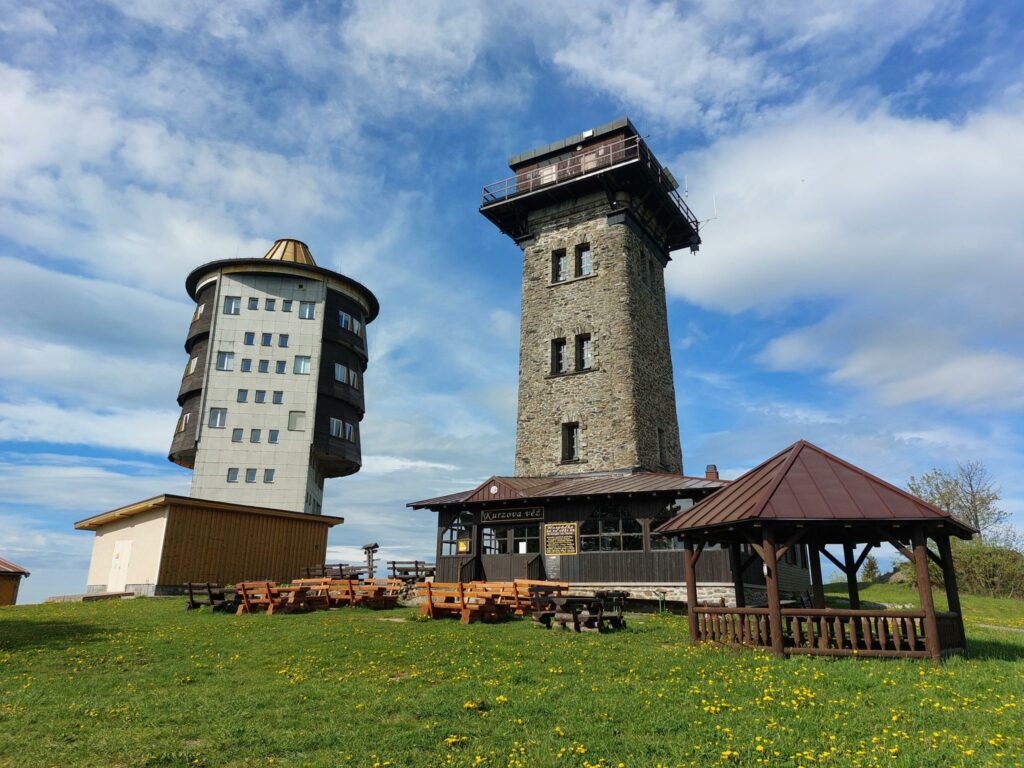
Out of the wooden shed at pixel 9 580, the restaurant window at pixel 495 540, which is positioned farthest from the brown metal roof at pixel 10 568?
the restaurant window at pixel 495 540

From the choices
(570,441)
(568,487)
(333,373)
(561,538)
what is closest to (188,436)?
(333,373)

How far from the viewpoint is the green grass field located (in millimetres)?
7117

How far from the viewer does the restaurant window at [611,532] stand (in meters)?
22.8

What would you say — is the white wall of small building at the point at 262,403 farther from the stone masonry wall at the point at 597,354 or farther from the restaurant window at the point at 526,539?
the restaurant window at the point at 526,539

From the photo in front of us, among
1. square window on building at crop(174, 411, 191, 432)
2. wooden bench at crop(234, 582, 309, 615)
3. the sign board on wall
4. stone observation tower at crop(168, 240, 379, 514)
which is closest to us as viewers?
wooden bench at crop(234, 582, 309, 615)

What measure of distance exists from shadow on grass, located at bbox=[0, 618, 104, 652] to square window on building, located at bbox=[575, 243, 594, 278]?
A: 74.5 ft

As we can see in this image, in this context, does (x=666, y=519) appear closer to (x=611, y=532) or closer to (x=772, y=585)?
(x=611, y=532)

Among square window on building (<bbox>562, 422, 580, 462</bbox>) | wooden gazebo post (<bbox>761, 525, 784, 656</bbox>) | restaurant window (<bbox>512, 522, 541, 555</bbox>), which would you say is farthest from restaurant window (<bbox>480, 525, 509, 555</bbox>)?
wooden gazebo post (<bbox>761, 525, 784, 656</bbox>)

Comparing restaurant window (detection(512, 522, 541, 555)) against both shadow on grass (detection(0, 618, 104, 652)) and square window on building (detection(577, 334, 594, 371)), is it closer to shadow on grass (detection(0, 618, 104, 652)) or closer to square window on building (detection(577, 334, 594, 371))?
square window on building (detection(577, 334, 594, 371))

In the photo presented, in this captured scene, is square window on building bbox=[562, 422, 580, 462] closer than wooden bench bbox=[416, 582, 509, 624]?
No

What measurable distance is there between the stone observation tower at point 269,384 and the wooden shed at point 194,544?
7982mm

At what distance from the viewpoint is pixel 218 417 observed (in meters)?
43.7

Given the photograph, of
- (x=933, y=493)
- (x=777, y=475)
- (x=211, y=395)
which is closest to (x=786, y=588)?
(x=777, y=475)

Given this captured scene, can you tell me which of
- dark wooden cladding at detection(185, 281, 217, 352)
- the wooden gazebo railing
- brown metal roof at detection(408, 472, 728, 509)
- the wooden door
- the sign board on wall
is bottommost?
the wooden gazebo railing
